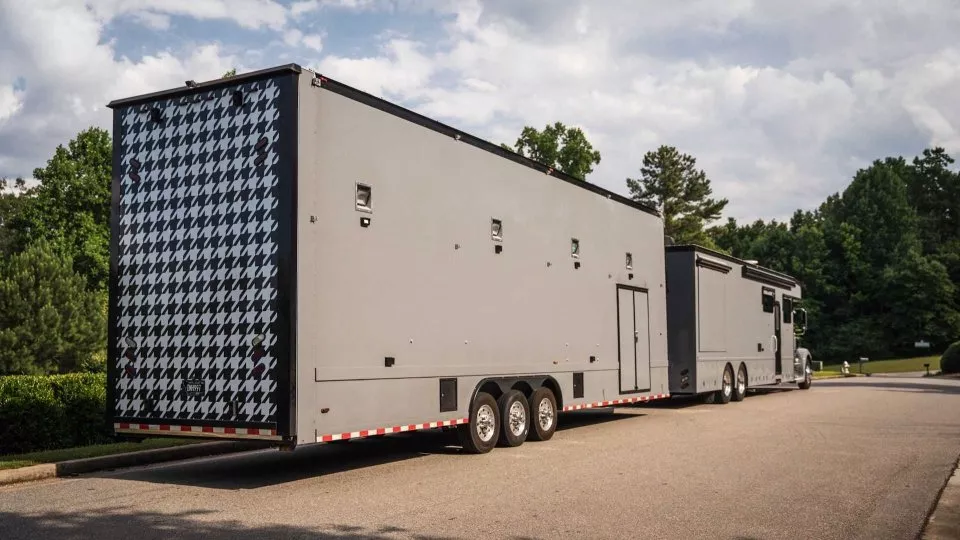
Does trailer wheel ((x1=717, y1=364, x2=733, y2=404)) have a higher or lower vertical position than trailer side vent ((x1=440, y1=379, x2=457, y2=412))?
lower

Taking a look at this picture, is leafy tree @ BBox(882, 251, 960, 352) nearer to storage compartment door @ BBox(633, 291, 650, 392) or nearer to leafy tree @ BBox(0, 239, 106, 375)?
leafy tree @ BBox(0, 239, 106, 375)

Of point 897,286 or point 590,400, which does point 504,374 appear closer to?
point 590,400

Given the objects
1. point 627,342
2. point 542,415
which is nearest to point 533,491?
point 542,415

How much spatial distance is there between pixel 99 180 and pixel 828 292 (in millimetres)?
60316

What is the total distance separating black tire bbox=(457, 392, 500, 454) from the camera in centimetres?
1185

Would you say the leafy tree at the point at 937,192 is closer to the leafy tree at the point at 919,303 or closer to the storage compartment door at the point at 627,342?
the leafy tree at the point at 919,303

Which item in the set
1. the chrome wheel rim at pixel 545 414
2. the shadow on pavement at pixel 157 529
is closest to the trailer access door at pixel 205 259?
the shadow on pavement at pixel 157 529

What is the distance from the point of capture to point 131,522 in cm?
745

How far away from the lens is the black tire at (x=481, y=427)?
1185 centimetres

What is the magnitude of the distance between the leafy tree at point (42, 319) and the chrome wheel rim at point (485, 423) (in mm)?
20424

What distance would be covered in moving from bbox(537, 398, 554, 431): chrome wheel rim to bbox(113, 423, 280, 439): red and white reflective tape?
17.3 ft

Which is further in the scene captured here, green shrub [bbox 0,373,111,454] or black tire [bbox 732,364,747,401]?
black tire [bbox 732,364,747,401]

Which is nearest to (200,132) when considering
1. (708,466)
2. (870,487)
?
(708,466)

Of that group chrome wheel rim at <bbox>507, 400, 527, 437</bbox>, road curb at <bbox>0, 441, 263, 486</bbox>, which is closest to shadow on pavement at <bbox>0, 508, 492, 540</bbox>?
road curb at <bbox>0, 441, 263, 486</bbox>
